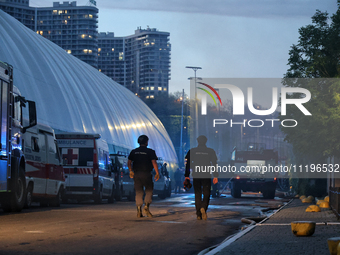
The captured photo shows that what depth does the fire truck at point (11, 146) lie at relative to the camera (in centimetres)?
1368

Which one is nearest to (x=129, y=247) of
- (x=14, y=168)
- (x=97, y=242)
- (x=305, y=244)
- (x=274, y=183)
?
(x=97, y=242)

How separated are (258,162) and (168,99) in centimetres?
16143

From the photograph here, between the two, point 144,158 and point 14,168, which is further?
point 14,168

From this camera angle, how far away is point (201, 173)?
1323cm

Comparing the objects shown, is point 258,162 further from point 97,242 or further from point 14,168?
point 97,242

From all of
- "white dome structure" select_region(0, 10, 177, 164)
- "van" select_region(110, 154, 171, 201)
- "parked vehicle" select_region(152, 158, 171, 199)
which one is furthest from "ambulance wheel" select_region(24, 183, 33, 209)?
"white dome structure" select_region(0, 10, 177, 164)

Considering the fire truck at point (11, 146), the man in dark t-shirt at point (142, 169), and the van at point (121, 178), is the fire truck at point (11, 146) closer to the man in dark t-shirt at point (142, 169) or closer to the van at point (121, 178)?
the man in dark t-shirt at point (142, 169)

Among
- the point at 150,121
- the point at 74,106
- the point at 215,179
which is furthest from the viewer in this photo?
the point at 150,121

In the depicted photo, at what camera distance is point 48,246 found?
25.4ft

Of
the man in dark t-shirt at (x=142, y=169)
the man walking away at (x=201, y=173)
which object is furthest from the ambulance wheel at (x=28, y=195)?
the man walking away at (x=201, y=173)

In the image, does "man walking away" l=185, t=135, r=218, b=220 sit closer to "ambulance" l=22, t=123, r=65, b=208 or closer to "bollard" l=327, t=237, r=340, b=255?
"ambulance" l=22, t=123, r=65, b=208

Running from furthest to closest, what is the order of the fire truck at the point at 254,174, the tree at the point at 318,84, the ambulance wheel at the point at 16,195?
the fire truck at the point at 254,174
the tree at the point at 318,84
the ambulance wheel at the point at 16,195

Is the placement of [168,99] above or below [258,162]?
above

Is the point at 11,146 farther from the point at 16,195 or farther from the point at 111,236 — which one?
the point at 111,236
